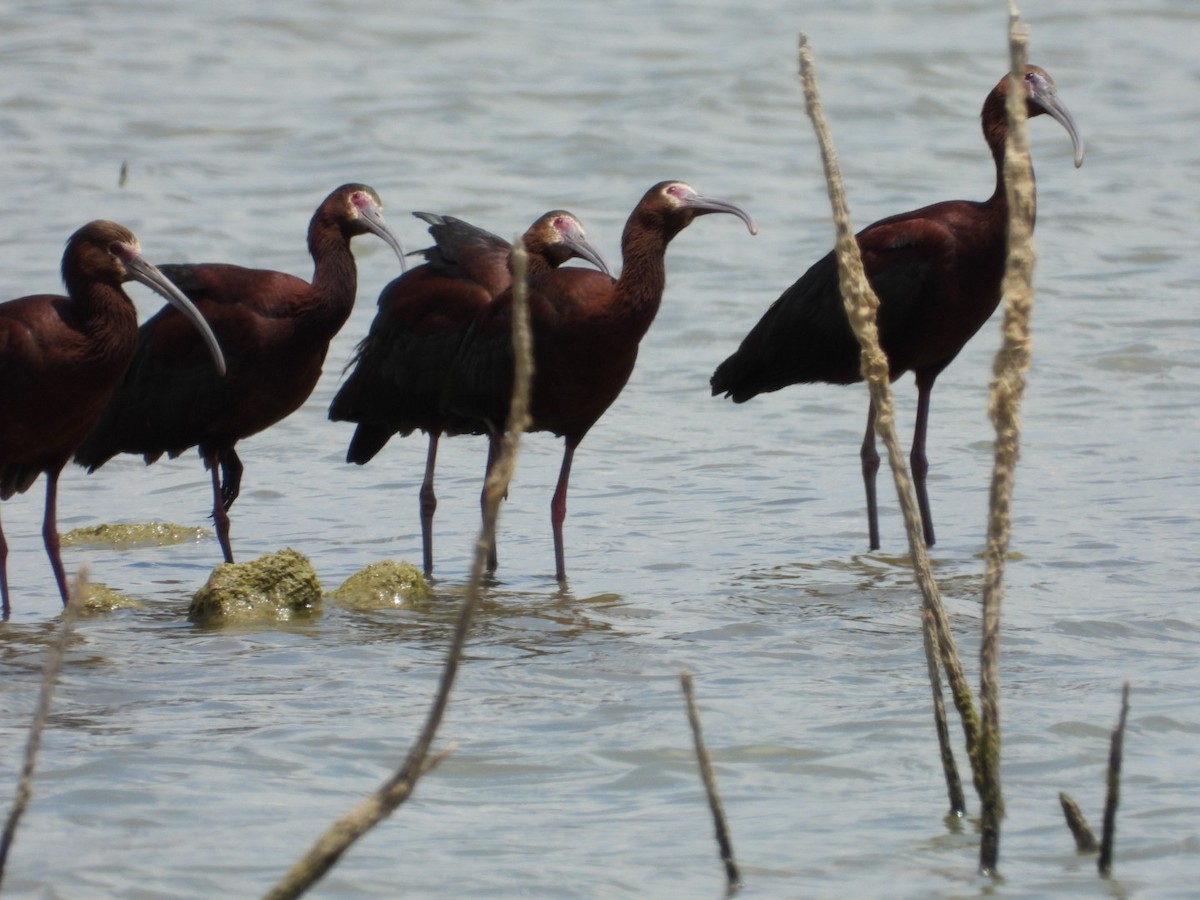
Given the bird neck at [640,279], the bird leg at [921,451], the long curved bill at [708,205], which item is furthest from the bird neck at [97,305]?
the bird leg at [921,451]

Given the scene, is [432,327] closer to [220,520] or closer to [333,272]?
[333,272]

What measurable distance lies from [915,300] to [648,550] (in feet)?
4.77

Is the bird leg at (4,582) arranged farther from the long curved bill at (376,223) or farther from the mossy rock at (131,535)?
the long curved bill at (376,223)

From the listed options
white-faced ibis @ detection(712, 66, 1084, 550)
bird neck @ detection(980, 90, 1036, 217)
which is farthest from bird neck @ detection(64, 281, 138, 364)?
bird neck @ detection(980, 90, 1036, 217)

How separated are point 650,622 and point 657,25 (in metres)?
16.1

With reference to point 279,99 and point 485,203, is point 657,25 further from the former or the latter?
point 485,203

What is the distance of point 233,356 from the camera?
25.6ft

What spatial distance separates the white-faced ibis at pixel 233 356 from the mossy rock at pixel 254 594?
98cm

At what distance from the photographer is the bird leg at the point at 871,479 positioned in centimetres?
813

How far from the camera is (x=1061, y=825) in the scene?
4.72m

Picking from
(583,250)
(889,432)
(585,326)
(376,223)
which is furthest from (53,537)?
(889,432)

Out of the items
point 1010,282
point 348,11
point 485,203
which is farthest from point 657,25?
point 1010,282

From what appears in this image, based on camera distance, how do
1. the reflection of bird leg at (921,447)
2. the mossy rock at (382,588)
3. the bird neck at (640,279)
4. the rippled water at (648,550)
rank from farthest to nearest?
the reflection of bird leg at (921,447) < the bird neck at (640,279) < the mossy rock at (382,588) < the rippled water at (648,550)

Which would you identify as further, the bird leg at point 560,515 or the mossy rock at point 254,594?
the bird leg at point 560,515
